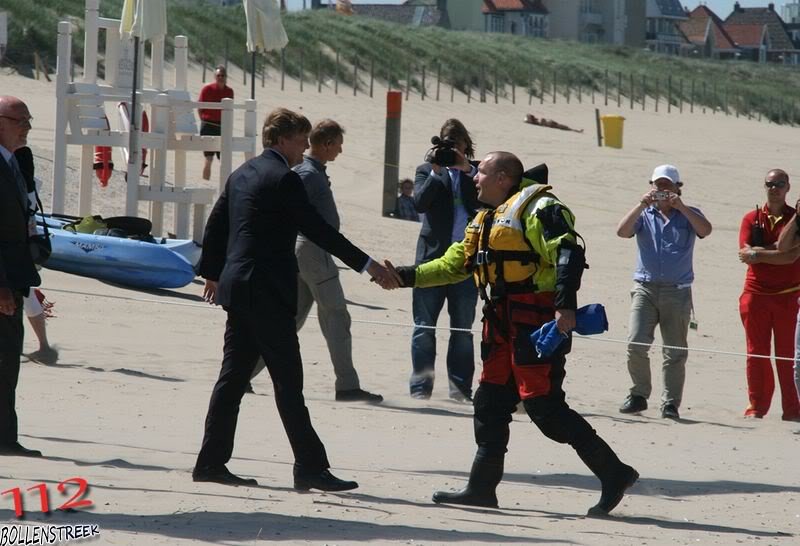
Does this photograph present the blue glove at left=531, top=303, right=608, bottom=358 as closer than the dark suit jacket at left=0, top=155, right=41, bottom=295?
Yes

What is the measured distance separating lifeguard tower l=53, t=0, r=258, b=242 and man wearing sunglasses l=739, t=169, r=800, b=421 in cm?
637

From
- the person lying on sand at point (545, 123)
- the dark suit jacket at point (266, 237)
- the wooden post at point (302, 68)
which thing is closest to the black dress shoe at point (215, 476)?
the dark suit jacket at point (266, 237)

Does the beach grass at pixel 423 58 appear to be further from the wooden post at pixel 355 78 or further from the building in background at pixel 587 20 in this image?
the building in background at pixel 587 20

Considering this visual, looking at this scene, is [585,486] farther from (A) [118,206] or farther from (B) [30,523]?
(A) [118,206]

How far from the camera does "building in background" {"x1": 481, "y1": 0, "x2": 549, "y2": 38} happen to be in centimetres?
9494

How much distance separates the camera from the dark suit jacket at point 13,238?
6.41 m

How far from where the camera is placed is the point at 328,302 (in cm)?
854

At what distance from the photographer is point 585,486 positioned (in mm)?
6785

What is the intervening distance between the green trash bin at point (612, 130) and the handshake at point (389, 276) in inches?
1099

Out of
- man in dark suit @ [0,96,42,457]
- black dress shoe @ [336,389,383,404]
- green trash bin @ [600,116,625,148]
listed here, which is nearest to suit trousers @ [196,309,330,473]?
man in dark suit @ [0,96,42,457]

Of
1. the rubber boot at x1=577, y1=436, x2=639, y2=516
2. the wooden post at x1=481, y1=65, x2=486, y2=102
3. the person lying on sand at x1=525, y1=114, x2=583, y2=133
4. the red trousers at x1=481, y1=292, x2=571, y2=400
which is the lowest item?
the rubber boot at x1=577, y1=436, x2=639, y2=516

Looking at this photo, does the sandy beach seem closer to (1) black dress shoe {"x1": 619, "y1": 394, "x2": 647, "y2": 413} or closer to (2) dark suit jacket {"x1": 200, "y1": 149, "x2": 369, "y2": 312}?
(1) black dress shoe {"x1": 619, "y1": 394, "x2": 647, "y2": 413}

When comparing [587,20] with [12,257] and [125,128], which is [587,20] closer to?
[125,128]

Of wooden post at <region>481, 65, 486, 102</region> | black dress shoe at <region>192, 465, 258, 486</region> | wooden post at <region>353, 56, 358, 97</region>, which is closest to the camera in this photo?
black dress shoe at <region>192, 465, 258, 486</region>
